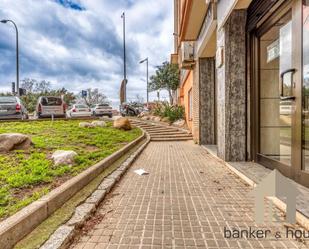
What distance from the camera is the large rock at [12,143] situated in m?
6.44

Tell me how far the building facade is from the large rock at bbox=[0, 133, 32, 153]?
512 cm

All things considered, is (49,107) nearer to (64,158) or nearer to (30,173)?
(64,158)

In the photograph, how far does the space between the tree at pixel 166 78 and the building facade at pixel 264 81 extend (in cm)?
1829

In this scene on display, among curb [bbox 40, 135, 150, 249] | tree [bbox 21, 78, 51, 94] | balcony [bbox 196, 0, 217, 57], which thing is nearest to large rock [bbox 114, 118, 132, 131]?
balcony [bbox 196, 0, 217, 57]

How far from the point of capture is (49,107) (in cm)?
1728

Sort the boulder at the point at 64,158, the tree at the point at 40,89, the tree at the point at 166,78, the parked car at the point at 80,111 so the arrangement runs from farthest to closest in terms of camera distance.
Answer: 1. the tree at the point at 40,89
2. the tree at the point at 166,78
3. the parked car at the point at 80,111
4. the boulder at the point at 64,158

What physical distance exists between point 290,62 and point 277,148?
1631mm

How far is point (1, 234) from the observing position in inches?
88.3

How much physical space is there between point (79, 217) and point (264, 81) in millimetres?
4549

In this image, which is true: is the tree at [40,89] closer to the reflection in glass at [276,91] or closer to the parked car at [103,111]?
the parked car at [103,111]

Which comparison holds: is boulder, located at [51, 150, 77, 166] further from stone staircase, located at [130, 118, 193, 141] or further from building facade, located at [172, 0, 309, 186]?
stone staircase, located at [130, 118, 193, 141]

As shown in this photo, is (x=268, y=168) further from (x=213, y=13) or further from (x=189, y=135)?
(x=189, y=135)

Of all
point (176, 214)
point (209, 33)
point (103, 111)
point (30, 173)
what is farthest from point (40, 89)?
point (176, 214)

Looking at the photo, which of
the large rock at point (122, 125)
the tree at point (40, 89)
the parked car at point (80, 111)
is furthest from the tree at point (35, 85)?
the large rock at point (122, 125)
